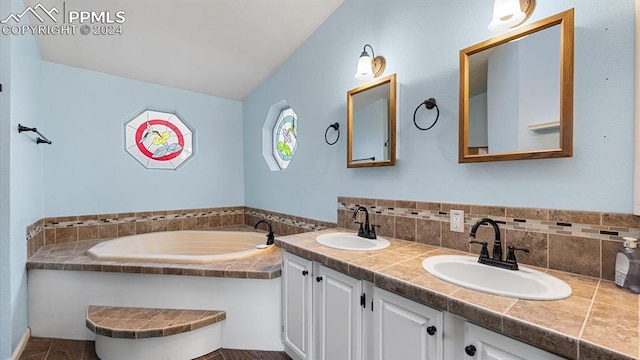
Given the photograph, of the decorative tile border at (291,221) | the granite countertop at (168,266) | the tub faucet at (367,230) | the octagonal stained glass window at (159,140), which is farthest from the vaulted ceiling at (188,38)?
the granite countertop at (168,266)

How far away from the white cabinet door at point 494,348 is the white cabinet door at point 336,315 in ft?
1.71

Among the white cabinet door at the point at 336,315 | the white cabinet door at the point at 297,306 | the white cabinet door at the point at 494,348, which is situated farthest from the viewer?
the white cabinet door at the point at 297,306

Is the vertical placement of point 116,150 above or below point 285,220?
above

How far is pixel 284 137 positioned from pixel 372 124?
1555mm

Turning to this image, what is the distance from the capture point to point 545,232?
1.24 m

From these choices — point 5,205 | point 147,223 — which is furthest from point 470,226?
point 147,223

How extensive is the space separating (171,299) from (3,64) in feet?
6.46

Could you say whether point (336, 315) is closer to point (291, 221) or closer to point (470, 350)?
point (470, 350)

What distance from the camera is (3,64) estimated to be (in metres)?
1.87

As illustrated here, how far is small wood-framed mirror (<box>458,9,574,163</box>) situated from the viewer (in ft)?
3.83

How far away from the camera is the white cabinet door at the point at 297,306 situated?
1.71 m

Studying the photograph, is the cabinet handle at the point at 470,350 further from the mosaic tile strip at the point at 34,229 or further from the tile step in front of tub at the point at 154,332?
the mosaic tile strip at the point at 34,229

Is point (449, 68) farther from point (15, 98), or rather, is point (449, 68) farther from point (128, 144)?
point (128, 144)

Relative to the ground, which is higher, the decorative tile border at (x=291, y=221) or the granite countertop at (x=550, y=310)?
the granite countertop at (x=550, y=310)
